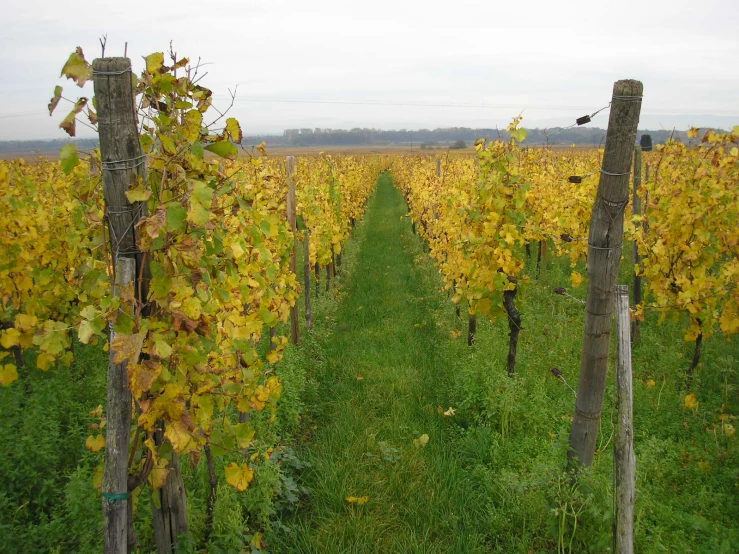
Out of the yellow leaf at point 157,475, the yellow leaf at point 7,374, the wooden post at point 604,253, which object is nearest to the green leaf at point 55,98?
the yellow leaf at point 7,374

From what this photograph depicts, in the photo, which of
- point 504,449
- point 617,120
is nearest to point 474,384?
point 504,449

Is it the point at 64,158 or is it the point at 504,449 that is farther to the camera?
the point at 504,449

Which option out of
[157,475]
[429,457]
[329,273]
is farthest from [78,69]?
[329,273]

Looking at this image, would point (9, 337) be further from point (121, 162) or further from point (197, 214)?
point (197, 214)

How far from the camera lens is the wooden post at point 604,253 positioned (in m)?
2.68

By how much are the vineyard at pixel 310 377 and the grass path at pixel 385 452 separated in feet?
0.07

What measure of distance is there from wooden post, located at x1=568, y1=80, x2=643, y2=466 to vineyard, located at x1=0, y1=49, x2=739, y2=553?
0.02 metres

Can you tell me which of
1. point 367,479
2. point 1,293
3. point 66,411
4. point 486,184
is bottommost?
point 367,479

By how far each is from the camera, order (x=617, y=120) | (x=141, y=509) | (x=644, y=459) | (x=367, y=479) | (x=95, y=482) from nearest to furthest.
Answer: (x=95, y=482)
(x=617, y=120)
(x=141, y=509)
(x=644, y=459)
(x=367, y=479)

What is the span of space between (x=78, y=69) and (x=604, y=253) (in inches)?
106

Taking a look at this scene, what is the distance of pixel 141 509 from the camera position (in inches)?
115

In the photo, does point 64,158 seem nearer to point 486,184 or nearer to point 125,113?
point 125,113

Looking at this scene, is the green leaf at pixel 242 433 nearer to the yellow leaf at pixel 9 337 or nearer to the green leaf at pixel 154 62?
the yellow leaf at pixel 9 337

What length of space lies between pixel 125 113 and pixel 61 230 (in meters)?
4.46
